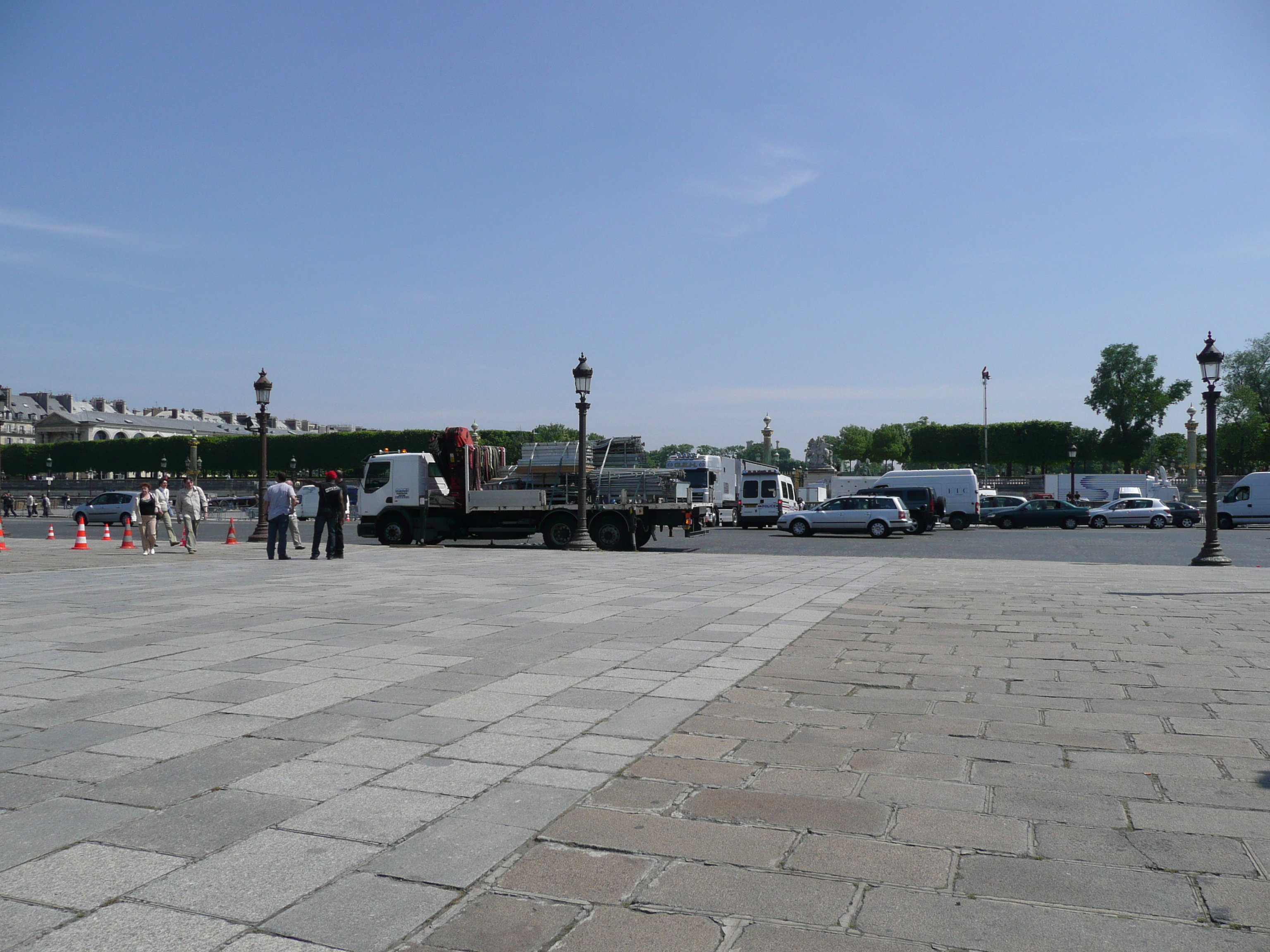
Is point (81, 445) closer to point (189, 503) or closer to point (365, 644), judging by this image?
point (189, 503)

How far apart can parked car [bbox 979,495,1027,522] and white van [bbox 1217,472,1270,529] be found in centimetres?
726

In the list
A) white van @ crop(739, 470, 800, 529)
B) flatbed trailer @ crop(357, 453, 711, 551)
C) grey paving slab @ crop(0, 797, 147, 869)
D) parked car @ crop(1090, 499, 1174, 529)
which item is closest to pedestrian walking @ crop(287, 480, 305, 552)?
flatbed trailer @ crop(357, 453, 711, 551)

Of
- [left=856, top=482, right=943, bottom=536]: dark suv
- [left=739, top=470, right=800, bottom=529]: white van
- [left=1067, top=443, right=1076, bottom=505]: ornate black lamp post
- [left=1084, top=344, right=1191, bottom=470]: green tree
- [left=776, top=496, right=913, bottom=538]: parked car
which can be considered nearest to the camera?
[left=776, top=496, right=913, bottom=538]: parked car

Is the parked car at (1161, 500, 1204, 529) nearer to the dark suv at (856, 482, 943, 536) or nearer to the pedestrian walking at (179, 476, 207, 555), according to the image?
the dark suv at (856, 482, 943, 536)

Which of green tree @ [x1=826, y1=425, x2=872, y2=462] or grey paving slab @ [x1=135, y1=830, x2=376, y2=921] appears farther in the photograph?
green tree @ [x1=826, y1=425, x2=872, y2=462]

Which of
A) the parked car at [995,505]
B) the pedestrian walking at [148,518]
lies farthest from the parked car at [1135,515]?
the pedestrian walking at [148,518]

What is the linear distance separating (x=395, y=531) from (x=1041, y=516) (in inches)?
1076

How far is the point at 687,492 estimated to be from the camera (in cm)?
2319

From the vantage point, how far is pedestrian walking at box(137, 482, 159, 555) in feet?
63.1

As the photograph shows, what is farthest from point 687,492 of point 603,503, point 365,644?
point 365,644

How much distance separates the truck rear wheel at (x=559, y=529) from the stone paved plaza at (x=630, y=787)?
539 inches

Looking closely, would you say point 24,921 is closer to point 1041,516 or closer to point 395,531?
point 395,531

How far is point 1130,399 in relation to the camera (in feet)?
261

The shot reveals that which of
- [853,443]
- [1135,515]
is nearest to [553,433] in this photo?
[853,443]
